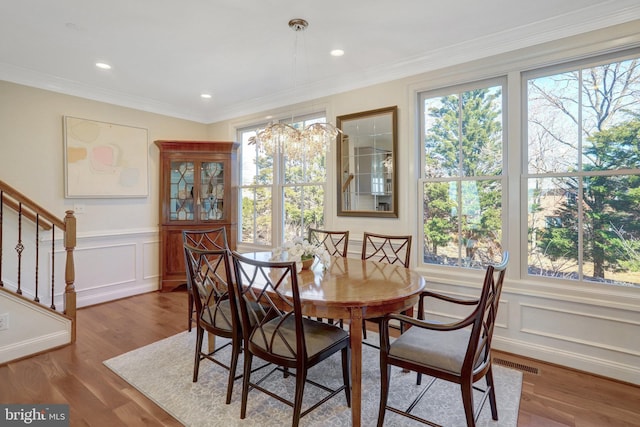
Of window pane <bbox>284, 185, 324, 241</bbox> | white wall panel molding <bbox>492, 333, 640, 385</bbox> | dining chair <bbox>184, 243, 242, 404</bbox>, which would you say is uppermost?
window pane <bbox>284, 185, 324, 241</bbox>

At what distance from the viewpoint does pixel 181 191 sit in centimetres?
481

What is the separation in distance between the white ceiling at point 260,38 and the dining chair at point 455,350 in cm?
201

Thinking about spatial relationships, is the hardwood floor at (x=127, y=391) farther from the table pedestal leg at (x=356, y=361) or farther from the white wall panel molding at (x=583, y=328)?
the table pedestal leg at (x=356, y=361)

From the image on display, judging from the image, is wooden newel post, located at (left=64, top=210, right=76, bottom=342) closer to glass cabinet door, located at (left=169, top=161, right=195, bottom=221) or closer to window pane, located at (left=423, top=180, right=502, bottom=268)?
glass cabinet door, located at (left=169, top=161, right=195, bottom=221)

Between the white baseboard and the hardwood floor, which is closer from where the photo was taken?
the hardwood floor

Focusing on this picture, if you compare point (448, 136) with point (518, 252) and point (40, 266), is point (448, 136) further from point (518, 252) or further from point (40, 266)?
point (40, 266)

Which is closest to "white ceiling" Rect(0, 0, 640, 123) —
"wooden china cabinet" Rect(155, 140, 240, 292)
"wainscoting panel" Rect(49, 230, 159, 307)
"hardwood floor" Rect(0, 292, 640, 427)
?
"wooden china cabinet" Rect(155, 140, 240, 292)

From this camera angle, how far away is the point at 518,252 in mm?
2869

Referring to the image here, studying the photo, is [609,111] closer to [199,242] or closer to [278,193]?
[278,193]

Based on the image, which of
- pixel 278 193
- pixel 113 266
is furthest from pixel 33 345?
pixel 278 193

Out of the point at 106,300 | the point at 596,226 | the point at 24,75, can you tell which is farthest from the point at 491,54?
the point at 106,300

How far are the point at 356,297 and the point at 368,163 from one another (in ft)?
6.94

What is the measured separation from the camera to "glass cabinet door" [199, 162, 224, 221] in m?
4.84

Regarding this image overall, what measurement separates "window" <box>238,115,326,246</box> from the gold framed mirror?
372 millimetres
